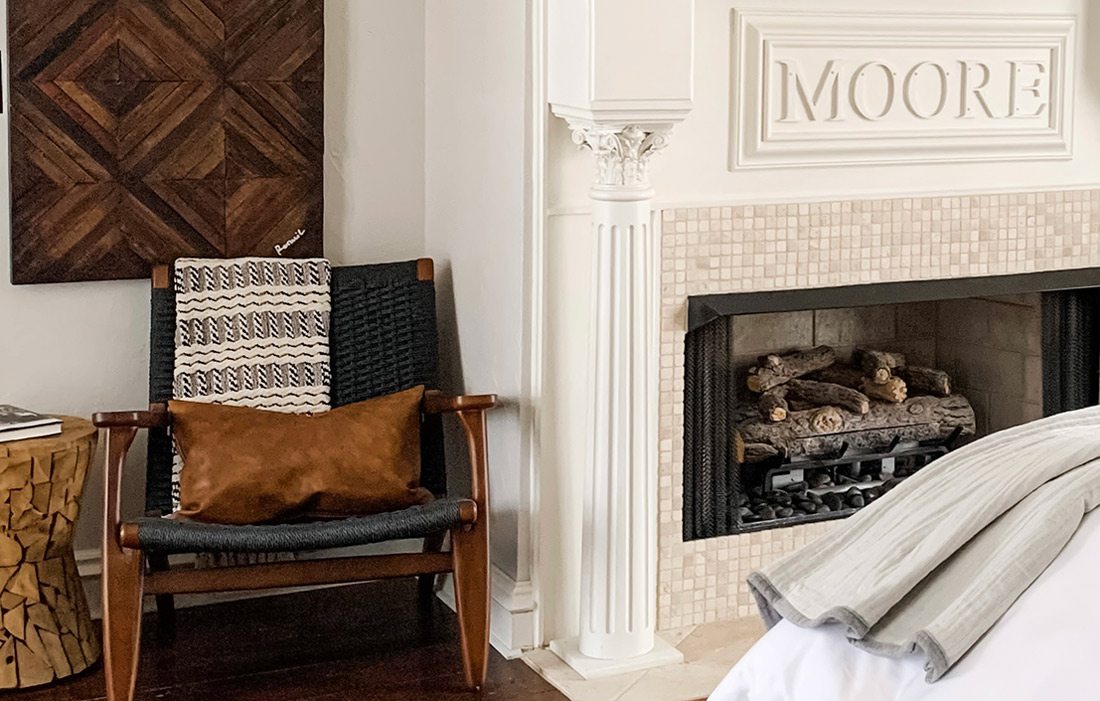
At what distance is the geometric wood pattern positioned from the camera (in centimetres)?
376

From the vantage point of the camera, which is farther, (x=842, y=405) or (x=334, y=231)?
(x=842, y=405)

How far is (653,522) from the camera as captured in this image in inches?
148

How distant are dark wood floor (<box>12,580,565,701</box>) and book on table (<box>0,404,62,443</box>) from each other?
1.86 ft

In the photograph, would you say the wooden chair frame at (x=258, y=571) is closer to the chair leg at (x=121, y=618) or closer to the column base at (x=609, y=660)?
the chair leg at (x=121, y=618)

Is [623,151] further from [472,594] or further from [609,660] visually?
[609,660]

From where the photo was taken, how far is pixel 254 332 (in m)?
3.90

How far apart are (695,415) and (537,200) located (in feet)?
2.29

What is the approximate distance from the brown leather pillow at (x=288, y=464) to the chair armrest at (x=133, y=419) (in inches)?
1.4

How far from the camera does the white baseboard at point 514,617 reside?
381 centimetres

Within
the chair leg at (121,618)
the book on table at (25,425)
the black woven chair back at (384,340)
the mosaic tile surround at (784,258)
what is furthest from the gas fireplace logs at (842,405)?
the book on table at (25,425)

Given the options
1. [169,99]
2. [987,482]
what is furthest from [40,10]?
[987,482]

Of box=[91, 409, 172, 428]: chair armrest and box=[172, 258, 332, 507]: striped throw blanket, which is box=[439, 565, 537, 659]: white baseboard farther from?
box=[91, 409, 172, 428]: chair armrest

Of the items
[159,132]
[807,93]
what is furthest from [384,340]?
[807,93]

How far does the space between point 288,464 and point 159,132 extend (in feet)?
3.02
